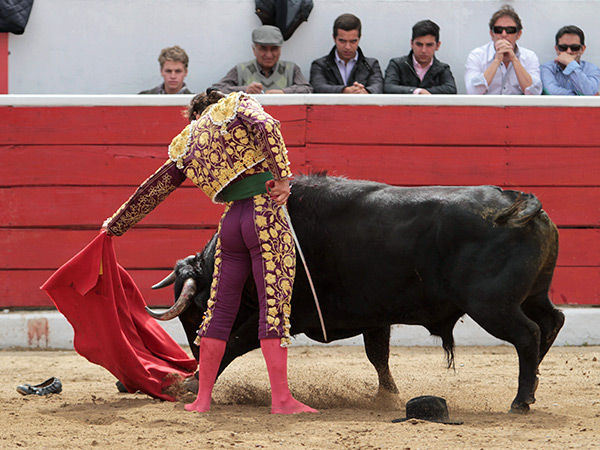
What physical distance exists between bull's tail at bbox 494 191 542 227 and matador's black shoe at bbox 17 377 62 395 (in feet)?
6.95

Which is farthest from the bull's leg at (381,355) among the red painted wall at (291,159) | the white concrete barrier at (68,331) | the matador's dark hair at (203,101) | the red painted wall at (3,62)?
the red painted wall at (3,62)

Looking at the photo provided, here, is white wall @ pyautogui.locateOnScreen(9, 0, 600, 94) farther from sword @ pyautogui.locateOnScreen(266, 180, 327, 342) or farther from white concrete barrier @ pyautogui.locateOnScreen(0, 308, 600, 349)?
sword @ pyautogui.locateOnScreen(266, 180, 327, 342)

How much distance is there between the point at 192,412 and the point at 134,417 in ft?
0.75

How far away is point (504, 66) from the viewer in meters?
6.16

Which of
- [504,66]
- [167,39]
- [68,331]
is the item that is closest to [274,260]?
[68,331]

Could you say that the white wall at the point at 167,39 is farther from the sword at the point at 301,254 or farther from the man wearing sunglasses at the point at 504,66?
the sword at the point at 301,254

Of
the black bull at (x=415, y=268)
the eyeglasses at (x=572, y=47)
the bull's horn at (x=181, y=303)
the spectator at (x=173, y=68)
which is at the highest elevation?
the eyeglasses at (x=572, y=47)

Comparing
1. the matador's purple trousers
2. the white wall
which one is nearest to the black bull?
the matador's purple trousers

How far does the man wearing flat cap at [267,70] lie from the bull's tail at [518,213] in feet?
8.67

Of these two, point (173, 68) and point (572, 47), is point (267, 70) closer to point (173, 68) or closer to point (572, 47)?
point (173, 68)

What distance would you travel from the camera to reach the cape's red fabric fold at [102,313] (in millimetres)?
4000

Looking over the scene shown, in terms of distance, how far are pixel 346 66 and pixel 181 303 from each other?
2.68 metres

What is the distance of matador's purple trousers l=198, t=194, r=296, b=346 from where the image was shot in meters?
3.53

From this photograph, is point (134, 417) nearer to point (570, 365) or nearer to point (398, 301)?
point (398, 301)
